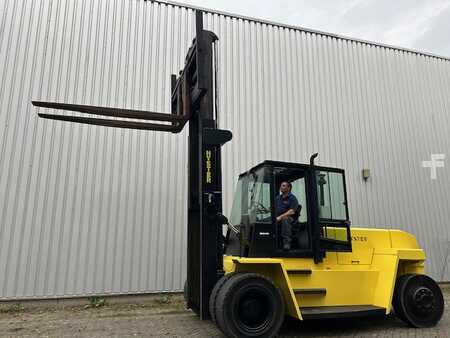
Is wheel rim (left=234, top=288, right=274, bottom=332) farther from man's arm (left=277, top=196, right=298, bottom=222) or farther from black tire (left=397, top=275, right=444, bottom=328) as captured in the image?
black tire (left=397, top=275, right=444, bottom=328)

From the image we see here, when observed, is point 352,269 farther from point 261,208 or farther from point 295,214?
point 261,208

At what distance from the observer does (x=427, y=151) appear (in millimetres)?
11766

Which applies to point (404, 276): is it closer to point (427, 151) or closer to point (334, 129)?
point (334, 129)

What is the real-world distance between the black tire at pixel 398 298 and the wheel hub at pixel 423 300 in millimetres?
244

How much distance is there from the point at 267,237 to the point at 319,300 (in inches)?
51.8

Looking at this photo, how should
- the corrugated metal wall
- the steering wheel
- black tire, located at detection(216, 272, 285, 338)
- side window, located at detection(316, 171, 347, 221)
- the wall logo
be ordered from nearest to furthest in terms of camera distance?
1. black tire, located at detection(216, 272, 285, 338)
2. the steering wheel
3. side window, located at detection(316, 171, 347, 221)
4. the corrugated metal wall
5. the wall logo

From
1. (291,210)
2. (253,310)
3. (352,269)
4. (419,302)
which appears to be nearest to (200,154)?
(291,210)

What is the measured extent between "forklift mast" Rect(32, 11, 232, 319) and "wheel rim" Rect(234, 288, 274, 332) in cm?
65

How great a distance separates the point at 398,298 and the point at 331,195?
207 centimetres

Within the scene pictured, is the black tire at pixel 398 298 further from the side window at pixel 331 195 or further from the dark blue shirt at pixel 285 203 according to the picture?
the dark blue shirt at pixel 285 203

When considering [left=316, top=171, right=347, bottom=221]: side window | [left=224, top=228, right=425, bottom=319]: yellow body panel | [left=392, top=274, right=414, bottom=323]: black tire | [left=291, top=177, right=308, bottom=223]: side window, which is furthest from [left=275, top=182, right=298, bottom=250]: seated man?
[left=392, top=274, right=414, bottom=323]: black tire

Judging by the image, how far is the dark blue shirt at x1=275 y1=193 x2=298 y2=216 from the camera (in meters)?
6.20

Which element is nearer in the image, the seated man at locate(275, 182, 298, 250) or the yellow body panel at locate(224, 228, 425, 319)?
the yellow body panel at locate(224, 228, 425, 319)

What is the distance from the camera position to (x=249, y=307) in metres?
5.42
